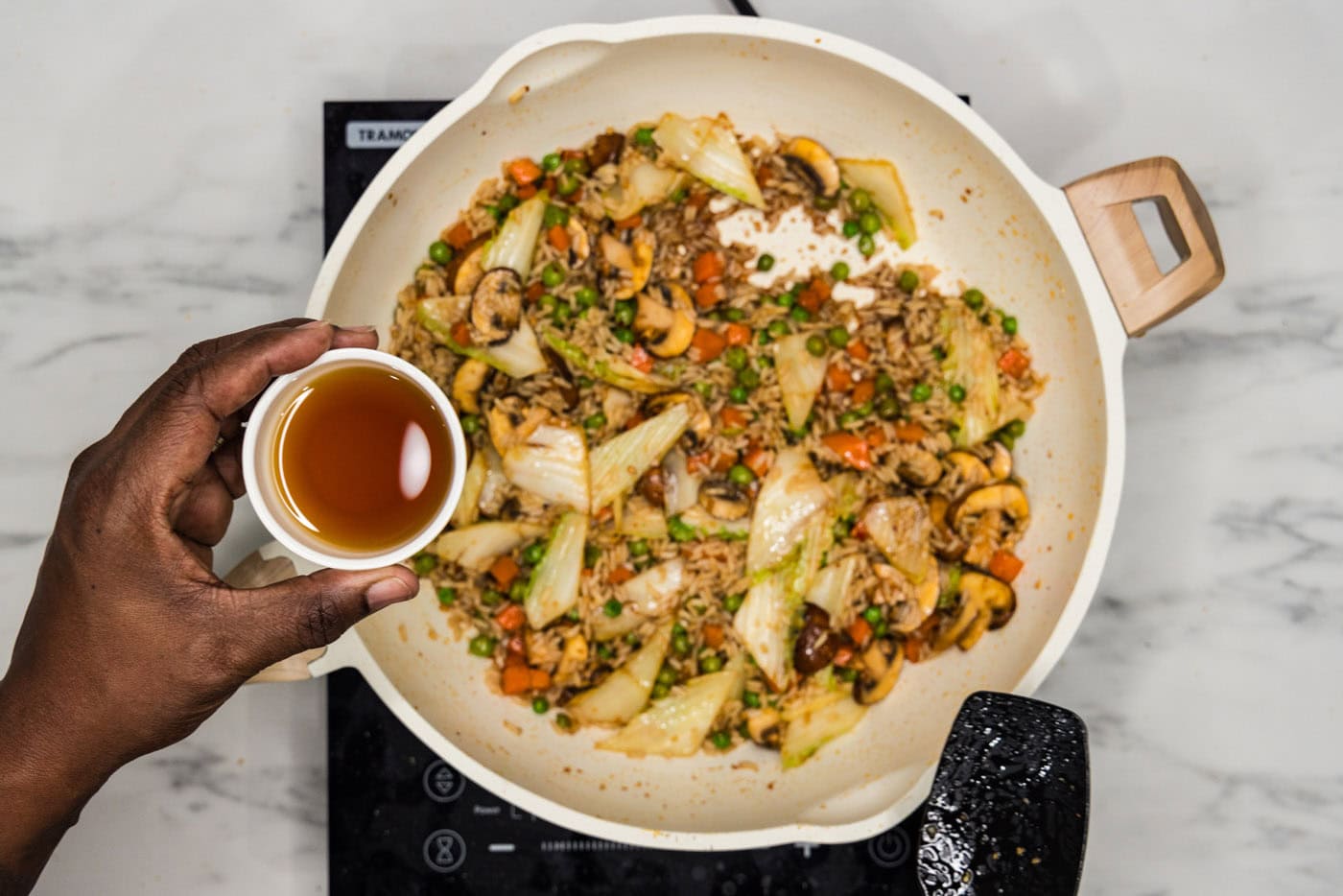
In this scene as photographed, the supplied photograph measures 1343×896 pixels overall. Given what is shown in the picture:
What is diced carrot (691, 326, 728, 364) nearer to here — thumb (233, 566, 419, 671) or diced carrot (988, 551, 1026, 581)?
diced carrot (988, 551, 1026, 581)

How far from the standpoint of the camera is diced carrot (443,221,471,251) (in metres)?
2.33

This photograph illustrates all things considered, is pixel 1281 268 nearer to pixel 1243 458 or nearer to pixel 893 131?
pixel 1243 458

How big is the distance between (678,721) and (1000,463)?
972 mm

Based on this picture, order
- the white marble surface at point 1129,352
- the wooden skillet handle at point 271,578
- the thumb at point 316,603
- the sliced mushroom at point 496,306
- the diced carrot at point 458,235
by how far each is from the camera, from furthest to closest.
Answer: the white marble surface at point 1129,352
the diced carrot at point 458,235
the sliced mushroom at point 496,306
the wooden skillet handle at point 271,578
the thumb at point 316,603

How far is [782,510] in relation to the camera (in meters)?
2.30

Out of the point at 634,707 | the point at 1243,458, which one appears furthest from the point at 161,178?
the point at 1243,458

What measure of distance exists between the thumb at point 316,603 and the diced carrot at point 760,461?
95 centimetres

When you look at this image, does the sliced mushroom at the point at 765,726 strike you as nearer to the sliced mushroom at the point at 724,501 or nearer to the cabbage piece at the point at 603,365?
the sliced mushroom at the point at 724,501

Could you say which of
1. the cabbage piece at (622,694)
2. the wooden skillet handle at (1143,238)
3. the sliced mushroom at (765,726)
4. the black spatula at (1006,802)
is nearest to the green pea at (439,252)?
the cabbage piece at (622,694)

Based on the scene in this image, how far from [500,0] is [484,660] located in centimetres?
163

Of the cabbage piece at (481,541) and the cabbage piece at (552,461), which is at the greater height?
the cabbage piece at (552,461)

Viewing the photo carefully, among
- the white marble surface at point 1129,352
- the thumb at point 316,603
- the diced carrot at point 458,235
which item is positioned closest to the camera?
the thumb at point 316,603

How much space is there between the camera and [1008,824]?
2.01 m

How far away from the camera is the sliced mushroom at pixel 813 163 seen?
92.9 inches
